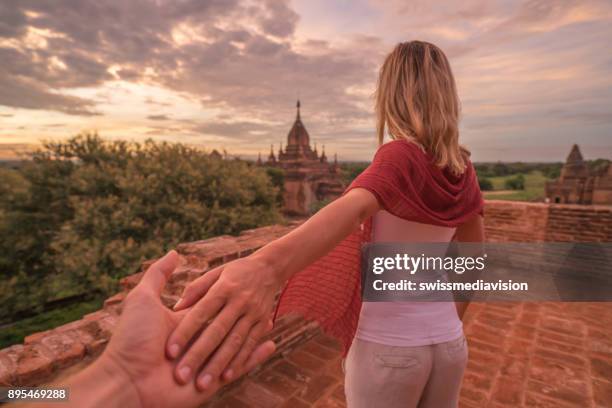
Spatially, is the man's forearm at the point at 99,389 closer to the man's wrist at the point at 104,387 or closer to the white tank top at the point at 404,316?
the man's wrist at the point at 104,387

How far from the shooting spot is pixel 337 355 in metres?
3.36

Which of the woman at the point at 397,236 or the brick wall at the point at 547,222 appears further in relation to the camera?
the brick wall at the point at 547,222

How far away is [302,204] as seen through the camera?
144 feet

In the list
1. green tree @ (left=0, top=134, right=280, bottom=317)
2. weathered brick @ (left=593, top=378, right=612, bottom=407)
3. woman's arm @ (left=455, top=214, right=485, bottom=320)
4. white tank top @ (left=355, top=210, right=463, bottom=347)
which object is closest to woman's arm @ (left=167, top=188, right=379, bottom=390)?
white tank top @ (left=355, top=210, right=463, bottom=347)

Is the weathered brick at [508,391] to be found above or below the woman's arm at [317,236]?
below

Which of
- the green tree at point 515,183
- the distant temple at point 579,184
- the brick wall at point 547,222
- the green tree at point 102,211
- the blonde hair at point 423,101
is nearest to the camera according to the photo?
the blonde hair at point 423,101

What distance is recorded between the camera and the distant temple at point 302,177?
43.8m

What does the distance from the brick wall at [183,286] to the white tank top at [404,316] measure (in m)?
1.80

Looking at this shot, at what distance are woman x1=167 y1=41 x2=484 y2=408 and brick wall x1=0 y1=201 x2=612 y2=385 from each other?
1.54 meters

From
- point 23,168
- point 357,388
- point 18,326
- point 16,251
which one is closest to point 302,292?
point 357,388

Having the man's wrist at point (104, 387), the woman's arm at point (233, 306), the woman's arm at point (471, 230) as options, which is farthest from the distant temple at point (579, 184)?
the man's wrist at point (104, 387)

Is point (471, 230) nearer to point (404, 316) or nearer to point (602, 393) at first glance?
point (404, 316)

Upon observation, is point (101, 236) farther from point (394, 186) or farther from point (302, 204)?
point (302, 204)

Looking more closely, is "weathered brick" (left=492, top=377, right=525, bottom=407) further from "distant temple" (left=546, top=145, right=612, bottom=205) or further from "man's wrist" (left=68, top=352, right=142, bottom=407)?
"distant temple" (left=546, top=145, right=612, bottom=205)
